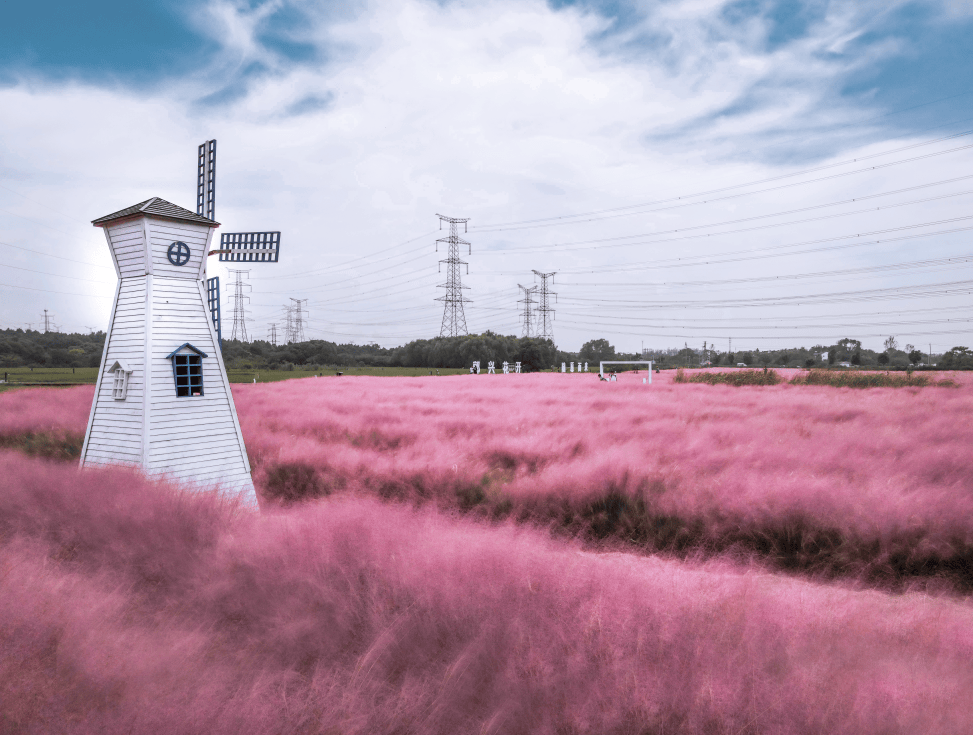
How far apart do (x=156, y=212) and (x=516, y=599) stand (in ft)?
29.5

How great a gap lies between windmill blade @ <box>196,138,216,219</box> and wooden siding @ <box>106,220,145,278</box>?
3317mm

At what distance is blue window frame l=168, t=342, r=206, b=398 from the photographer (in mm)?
8891

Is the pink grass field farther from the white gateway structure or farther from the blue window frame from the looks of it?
the blue window frame

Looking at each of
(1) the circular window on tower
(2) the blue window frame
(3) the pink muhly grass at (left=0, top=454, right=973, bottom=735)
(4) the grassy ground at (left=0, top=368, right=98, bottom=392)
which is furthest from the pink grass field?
(4) the grassy ground at (left=0, top=368, right=98, bottom=392)

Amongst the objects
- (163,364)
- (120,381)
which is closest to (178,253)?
(163,364)

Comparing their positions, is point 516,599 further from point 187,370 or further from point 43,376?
point 43,376

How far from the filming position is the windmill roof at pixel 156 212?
8.73 metres

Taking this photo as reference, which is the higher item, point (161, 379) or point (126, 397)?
point (161, 379)

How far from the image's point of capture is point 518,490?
9336 mm

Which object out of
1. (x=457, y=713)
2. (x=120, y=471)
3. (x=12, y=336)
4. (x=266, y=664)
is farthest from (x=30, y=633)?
(x=12, y=336)

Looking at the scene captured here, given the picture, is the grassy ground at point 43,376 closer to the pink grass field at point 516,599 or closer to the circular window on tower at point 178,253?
the circular window on tower at point 178,253

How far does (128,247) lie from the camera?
29.5 feet

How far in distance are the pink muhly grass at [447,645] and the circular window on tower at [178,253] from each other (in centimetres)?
524

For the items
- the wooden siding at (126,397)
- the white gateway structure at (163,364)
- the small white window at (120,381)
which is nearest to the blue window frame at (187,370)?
the white gateway structure at (163,364)
